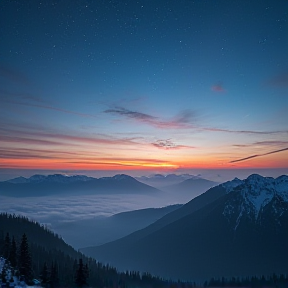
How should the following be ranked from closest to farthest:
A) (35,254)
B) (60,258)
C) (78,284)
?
(78,284) → (35,254) → (60,258)

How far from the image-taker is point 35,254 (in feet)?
479

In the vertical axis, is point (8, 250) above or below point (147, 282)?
above

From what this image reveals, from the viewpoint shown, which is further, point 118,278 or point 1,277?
point 118,278

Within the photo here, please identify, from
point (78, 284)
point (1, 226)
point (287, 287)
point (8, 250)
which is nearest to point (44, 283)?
point (78, 284)

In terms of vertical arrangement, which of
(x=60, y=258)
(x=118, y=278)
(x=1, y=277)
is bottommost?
(x=118, y=278)

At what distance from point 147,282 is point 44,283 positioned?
399ft

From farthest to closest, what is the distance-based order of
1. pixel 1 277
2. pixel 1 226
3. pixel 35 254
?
pixel 1 226
pixel 35 254
pixel 1 277

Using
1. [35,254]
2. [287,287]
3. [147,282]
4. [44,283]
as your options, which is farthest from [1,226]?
[287,287]

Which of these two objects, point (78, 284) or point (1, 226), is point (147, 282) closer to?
point (1, 226)

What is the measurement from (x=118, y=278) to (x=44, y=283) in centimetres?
10791

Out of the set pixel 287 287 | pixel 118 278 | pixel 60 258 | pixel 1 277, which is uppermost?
pixel 1 277

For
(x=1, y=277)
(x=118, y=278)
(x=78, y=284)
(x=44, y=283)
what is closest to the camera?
(x=1, y=277)

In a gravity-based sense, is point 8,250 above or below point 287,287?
above

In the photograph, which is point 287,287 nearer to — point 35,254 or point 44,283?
point 35,254
